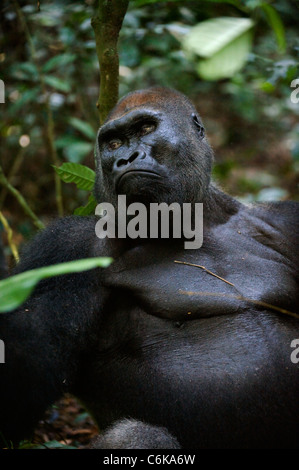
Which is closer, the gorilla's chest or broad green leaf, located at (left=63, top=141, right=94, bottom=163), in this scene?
the gorilla's chest

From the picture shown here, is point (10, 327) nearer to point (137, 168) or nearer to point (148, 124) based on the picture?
point (137, 168)

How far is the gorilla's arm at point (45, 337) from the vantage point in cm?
283

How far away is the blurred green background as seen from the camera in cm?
523

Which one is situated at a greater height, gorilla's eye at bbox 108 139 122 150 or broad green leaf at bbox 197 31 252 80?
broad green leaf at bbox 197 31 252 80

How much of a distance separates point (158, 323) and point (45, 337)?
2.07 ft

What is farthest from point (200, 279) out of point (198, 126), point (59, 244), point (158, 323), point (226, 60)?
point (226, 60)

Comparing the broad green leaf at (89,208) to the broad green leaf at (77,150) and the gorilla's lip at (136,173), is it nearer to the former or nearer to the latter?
the gorilla's lip at (136,173)

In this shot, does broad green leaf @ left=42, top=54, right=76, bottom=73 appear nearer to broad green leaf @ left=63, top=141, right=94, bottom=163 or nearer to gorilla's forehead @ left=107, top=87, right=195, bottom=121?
broad green leaf @ left=63, top=141, right=94, bottom=163

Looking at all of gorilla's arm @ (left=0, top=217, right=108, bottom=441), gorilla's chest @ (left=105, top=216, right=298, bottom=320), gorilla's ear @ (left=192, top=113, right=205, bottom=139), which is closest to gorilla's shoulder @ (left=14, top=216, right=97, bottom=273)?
gorilla's arm @ (left=0, top=217, right=108, bottom=441)

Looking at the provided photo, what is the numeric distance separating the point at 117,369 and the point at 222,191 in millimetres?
1451

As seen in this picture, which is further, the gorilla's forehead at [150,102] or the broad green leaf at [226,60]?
the gorilla's forehead at [150,102]

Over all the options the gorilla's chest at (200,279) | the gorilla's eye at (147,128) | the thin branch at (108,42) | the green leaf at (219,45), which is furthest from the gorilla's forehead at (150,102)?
the green leaf at (219,45)

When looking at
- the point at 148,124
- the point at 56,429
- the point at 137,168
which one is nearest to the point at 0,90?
the point at 148,124

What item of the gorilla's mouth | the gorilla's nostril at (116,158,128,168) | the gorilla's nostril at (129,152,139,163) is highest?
the gorilla's nostril at (129,152,139,163)
